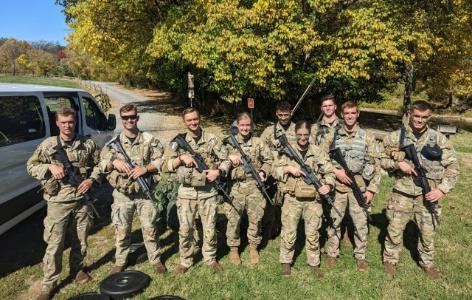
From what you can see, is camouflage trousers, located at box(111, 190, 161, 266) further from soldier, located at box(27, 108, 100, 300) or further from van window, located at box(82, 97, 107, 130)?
van window, located at box(82, 97, 107, 130)

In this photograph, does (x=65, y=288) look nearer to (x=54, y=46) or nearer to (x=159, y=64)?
(x=159, y=64)

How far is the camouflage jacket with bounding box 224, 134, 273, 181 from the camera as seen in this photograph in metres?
5.20

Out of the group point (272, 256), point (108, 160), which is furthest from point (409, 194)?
point (108, 160)

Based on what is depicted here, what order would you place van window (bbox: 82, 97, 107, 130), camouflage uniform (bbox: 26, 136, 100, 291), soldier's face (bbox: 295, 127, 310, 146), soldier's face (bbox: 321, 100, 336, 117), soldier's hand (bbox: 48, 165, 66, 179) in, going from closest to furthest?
soldier's hand (bbox: 48, 165, 66, 179) → camouflage uniform (bbox: 26, 136, 100, 291) → soldier's face (bbox: 295, 127, 310, 146) → soldier's face (bbox: 321, 100, 336, 117) → van window (bbox: 82, 97, 107, 130)

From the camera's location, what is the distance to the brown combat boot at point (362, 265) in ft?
17.1

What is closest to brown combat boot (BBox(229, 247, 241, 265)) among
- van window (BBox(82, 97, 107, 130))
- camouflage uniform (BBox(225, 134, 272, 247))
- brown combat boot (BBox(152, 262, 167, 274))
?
camouflage uniform (BBox(225, 134, 272, 247))

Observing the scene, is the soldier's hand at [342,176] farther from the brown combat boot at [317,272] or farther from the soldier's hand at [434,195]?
the brown combat boot at [317,272]

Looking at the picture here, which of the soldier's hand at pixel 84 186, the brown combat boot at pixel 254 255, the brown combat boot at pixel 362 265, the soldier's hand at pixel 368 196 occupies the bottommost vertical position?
the brown combat boot at pixel 362 265

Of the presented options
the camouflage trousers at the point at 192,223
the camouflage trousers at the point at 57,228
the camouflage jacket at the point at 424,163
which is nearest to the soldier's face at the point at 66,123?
the camouflage trousers at the point at 57,228

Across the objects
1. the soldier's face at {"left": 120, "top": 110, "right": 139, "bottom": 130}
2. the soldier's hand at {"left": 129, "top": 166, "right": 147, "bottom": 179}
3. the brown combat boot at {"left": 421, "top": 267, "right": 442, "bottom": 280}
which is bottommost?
the brown combat boot at {"left": 421, "top": 267, "right": 442, "bottom": 280}

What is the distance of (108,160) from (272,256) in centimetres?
278

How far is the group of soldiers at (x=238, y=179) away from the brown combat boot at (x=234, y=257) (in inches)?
0.9

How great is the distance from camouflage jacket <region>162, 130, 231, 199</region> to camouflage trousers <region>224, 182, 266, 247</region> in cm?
44

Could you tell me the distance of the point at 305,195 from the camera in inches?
186
